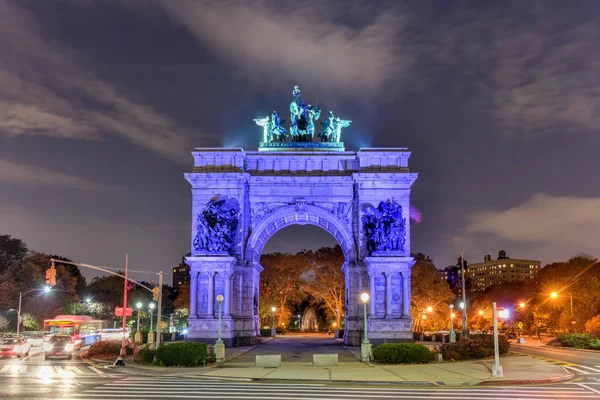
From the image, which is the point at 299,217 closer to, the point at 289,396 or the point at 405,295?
the point at 405,295

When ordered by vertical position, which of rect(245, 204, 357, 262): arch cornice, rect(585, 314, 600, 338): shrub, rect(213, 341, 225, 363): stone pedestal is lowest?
rect(213, 341, 225, 363): stone pedestal

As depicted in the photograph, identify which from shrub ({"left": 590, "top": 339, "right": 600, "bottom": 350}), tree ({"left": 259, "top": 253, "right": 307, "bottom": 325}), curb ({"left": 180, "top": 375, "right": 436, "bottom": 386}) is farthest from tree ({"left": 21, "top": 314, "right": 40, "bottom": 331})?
shrub ({"left": 590, "top": 339, "right": 600, "bottom": 350})

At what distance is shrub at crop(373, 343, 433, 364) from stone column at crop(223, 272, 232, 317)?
15.9 meters

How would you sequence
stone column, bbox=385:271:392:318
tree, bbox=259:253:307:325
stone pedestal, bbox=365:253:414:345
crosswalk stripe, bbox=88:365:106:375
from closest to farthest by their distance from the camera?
crosswalk stripe, bbox=88:365:106:375, stone pedestal, bbox=365:253:414:345, stone column, bbox=385:271:392:318, tree, bbox=259:253:307:325

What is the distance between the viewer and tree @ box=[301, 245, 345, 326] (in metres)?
75.7

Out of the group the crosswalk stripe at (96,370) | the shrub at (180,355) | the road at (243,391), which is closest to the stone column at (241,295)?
the crosswalk stripe at (96,370)

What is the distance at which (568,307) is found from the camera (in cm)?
7019

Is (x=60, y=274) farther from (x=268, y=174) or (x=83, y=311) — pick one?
(x=268, y=174)

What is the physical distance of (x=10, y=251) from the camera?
99.6 m

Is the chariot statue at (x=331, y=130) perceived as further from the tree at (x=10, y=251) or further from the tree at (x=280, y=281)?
the tree at (x=10, y=251)

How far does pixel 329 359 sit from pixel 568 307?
162 ft

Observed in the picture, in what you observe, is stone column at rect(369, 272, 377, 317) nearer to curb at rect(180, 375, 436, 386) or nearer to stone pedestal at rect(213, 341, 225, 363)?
stone pedestal at rect(213, 341, 225, 363)

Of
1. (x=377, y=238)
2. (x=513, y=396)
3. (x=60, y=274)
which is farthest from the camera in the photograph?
(x=60, y=274)

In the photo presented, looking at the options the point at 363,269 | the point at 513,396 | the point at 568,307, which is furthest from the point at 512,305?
the point at 513,396
